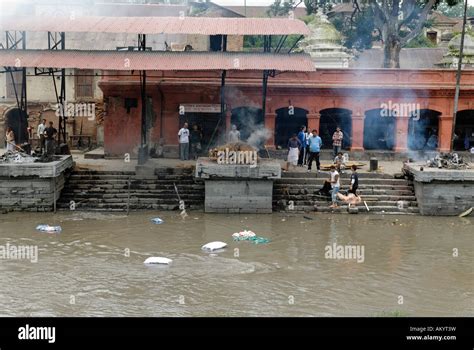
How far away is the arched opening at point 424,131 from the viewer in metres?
28.0

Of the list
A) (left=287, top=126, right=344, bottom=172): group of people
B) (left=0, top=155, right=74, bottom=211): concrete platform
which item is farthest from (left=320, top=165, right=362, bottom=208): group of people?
(left=0, top=155, right=74, bottom=211): concrete platform

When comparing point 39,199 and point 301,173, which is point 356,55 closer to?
point 301,173

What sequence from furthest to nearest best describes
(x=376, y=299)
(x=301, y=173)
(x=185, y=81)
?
(x=185, y=81)
(x=301, y=173)
(x=376, y=299)

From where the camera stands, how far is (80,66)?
67.5ft

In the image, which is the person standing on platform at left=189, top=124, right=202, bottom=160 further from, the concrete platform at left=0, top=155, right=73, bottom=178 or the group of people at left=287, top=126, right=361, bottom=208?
the concrete platform at left=0, top=155, right=73, bottom=178

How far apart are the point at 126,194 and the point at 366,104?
10.9 metres

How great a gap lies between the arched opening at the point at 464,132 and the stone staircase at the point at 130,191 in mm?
12745

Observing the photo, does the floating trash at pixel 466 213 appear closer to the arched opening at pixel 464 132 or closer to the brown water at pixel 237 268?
the brown water at pixel 237 268

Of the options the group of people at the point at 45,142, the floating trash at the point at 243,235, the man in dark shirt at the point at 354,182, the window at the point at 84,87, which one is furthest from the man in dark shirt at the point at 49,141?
the window at the point at 84,87

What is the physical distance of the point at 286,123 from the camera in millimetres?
28062

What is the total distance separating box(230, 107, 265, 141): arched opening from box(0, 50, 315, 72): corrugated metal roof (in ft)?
17.9

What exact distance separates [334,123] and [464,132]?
5.58 m
